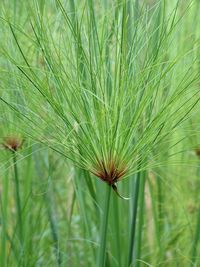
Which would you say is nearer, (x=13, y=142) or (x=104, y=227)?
(x=104, y=227)

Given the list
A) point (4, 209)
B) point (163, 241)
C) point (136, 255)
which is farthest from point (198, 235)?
point (4, 209)

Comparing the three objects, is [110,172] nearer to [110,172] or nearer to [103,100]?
[110,172]

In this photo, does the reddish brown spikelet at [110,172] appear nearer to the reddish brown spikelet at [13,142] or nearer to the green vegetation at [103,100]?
the green vegetation at [103,100]

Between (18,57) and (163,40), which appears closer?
(163,40)

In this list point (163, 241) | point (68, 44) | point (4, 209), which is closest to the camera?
point (68, 44)

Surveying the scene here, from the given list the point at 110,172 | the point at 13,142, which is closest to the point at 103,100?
the point at 110,172

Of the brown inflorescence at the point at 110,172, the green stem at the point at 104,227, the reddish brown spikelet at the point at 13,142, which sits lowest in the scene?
the green stem at the point at 104,227

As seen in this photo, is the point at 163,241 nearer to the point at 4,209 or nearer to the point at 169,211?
the point at 169,211

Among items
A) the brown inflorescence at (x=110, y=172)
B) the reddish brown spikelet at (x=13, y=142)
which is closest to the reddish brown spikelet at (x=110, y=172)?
the brown inflorescence at (x=110, y=172)

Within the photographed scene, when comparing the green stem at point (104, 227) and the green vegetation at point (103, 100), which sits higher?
the green vegetation at point (103, 100)

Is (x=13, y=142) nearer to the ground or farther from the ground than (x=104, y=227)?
farther from the ground

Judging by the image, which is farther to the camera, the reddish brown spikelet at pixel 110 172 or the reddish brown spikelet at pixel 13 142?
the reddish brown spikelet at pixel 13 142
